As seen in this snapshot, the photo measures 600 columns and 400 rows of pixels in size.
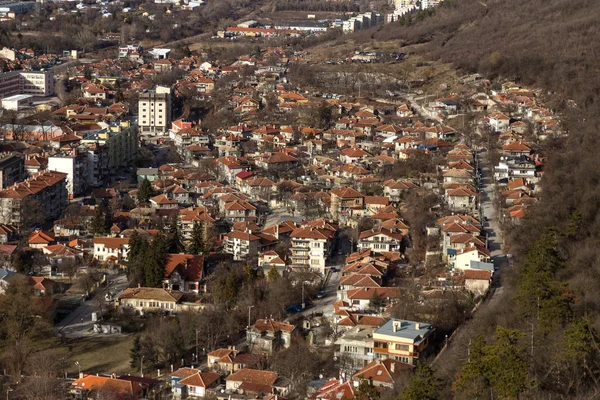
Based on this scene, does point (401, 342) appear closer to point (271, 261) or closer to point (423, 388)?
point (423, 388)

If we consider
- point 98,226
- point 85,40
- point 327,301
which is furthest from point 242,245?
point 85,40

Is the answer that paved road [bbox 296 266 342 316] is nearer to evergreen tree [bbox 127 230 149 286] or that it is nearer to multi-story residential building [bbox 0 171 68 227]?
evergreen tree [bbox 127 230 149 286]

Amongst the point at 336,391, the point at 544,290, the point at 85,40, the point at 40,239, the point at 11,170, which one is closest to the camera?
the point at 336,391

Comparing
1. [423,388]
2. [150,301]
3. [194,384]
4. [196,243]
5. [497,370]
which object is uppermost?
[497,370]

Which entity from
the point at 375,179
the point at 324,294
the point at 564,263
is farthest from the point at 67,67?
the point at 564,263

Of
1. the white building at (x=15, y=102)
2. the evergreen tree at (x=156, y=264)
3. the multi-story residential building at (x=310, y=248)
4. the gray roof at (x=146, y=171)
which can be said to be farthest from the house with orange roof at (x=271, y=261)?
the white building at (x=15, y=102)

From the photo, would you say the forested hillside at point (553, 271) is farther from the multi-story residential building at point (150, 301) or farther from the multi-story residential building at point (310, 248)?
the multi-story residential building at point (150, 301)

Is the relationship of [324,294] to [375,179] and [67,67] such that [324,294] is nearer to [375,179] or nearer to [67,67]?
[375,179]
